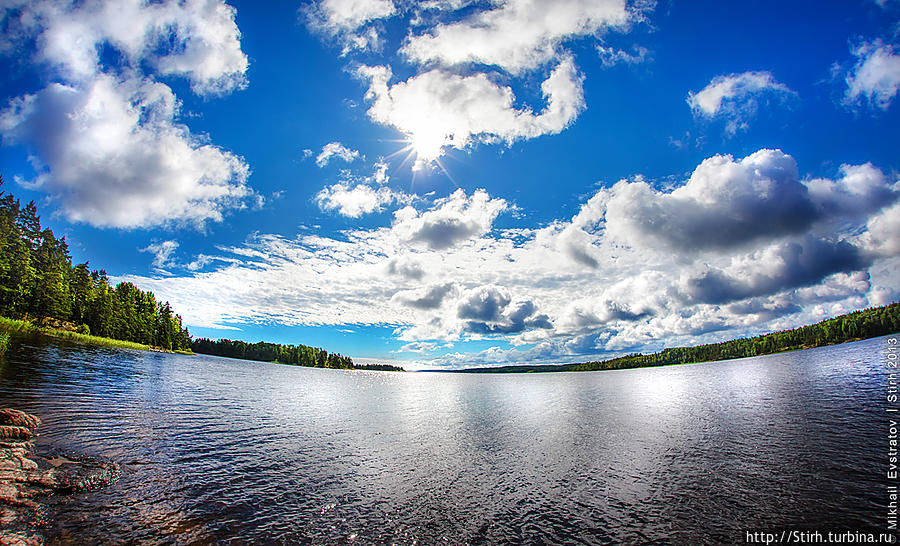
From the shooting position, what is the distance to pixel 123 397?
36938 mm

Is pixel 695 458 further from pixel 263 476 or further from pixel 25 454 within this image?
pixel 25 454

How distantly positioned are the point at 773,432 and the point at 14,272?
13654 cm

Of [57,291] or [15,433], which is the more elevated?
[57,291]

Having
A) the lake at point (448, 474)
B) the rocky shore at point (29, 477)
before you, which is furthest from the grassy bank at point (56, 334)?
the rocky shore at point (29, 477)

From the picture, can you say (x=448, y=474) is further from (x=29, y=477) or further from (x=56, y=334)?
(x=56, y=334)

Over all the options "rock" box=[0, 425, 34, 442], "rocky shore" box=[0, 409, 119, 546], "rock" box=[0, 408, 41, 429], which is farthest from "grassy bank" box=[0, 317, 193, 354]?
"rocky shore" box=[0, 409, 119, 546]

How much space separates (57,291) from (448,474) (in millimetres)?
123266

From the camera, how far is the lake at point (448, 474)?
1442 cm

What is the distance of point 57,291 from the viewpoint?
8925 cm

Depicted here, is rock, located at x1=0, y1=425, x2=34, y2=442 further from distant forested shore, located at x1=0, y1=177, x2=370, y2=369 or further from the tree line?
the tree line

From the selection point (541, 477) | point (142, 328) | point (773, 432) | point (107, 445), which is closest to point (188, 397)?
point (107, 445)

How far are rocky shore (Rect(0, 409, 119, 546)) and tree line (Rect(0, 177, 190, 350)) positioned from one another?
90.2m

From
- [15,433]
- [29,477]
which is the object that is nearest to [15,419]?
[15,433]

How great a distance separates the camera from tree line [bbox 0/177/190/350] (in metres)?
79.0
